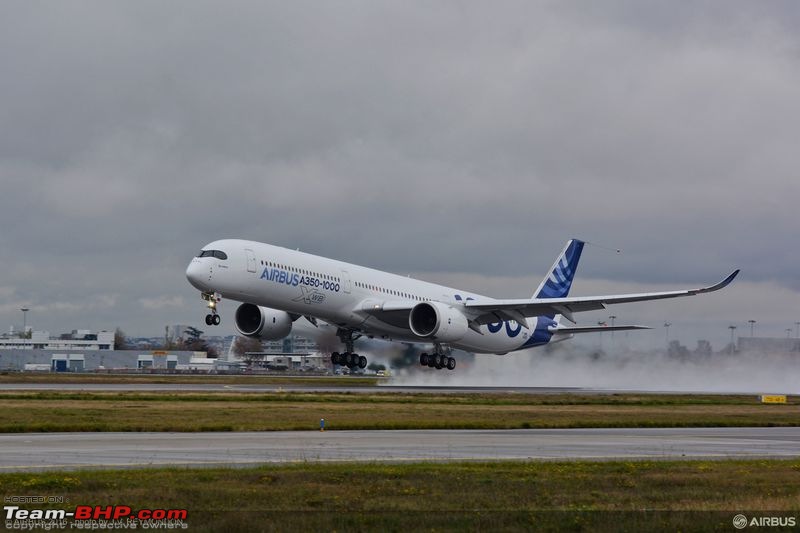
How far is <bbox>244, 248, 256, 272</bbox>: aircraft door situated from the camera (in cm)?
5272

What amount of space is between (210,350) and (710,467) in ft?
558

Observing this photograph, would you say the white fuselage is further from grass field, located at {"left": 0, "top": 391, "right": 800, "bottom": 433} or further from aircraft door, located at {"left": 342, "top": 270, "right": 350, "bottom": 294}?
grass field, located at {"left": 0, "top": 391, "right": 800, "bottom": 433}

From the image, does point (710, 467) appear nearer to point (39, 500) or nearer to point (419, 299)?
point (39, 500)

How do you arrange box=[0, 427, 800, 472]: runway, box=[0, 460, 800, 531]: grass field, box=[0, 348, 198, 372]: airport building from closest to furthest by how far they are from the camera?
box=[0, 460, 800, 531]: grass field < box=[0, 427, 800, 472]: runway < box=[0, 348, 198, 372]: airport building

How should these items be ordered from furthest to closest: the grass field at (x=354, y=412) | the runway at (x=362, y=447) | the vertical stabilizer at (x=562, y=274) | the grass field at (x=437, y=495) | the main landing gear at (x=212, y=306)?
the vertical stabilizer at (x=562, y=274), the main landing gear at (x=212, y=306), the grass field at (x=354, y=412), the runway at (x=362, y=447), the grass field at (x=437, y=495)

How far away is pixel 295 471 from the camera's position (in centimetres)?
1823

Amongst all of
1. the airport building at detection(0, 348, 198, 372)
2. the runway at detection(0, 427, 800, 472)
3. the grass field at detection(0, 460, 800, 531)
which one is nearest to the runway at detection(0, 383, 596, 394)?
the runway at detection(0, 427, 800, 472)

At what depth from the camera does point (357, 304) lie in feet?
196

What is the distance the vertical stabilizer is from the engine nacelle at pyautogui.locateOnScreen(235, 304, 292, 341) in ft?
74.6

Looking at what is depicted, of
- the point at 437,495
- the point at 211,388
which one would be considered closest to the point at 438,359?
the point at 211,388

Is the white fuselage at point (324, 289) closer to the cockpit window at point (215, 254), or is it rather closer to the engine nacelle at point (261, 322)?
the cockpit window at point (215, 254)

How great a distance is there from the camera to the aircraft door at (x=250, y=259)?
52719 millimetres

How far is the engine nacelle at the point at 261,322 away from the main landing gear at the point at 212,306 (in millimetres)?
9374

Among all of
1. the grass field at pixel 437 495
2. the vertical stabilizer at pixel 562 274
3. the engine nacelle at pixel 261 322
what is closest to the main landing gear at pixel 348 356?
the engine nacelle at pixel 261 322
